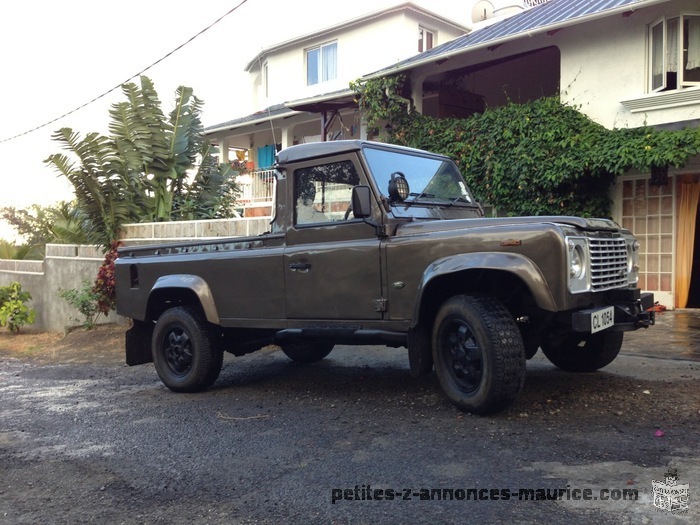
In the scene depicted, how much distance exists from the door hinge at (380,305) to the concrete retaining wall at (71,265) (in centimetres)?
508

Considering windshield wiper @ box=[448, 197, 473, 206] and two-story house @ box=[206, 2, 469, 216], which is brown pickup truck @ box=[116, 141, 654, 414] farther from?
two-story house @ box=[206, 2, 469, 216]

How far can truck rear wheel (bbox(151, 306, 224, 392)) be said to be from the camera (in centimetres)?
616

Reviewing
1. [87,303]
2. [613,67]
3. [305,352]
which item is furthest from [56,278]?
[613,67]

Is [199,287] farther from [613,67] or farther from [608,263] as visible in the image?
[613,67]

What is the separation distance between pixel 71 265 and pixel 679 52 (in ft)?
43.0

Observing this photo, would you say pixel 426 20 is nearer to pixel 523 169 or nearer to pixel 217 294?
pixel 523 169

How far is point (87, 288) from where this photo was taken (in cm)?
1292

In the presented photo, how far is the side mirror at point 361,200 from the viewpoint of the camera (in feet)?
16.1

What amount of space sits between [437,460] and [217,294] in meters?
3.00

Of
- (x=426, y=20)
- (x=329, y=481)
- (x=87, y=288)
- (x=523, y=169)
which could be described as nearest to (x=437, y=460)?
(x=329, y=481)

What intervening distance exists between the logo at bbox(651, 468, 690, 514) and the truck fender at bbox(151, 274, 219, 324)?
4.06 metres

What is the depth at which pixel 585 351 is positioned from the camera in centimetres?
588

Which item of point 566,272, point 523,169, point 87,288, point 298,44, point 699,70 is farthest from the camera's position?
point 298,44

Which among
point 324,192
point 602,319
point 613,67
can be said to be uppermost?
point 613,67
